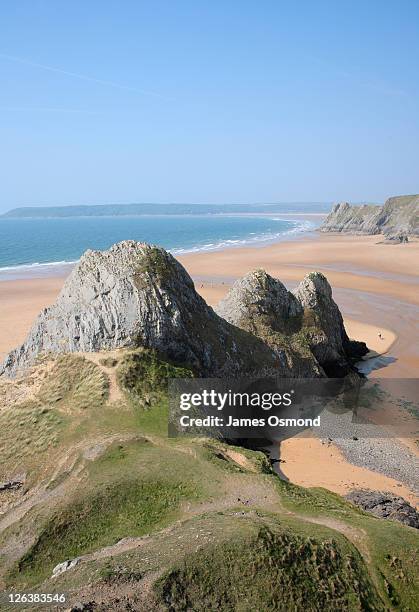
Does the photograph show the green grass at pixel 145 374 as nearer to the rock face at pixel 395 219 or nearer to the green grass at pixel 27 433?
the green grass at pixel 27 433

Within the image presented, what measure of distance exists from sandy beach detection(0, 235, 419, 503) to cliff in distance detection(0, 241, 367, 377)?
6911 millimetres

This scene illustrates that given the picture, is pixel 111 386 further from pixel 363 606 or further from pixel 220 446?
pixel 363 606

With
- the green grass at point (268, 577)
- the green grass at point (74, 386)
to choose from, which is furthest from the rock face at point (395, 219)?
the green grass at point (268, 577)

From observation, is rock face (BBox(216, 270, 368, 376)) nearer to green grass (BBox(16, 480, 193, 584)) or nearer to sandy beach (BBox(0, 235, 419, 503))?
sandy beach (BBox(0, 235, 419, 503))

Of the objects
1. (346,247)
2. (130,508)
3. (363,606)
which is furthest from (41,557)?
(346,247)

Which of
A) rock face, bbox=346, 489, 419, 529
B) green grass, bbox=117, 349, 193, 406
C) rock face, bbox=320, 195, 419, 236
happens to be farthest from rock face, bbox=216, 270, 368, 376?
rock face, bbox=320, 195, 419, 236

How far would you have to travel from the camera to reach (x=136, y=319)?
29672mm

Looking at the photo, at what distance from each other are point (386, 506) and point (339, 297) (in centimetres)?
5029

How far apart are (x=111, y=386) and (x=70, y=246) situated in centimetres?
14853

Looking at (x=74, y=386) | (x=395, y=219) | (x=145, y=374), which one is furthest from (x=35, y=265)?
(x=395, y=219)

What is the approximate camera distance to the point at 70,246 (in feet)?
552

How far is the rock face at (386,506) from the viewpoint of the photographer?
21.6 m

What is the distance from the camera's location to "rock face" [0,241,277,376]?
2978cm

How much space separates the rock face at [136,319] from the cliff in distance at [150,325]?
0.19 ft
